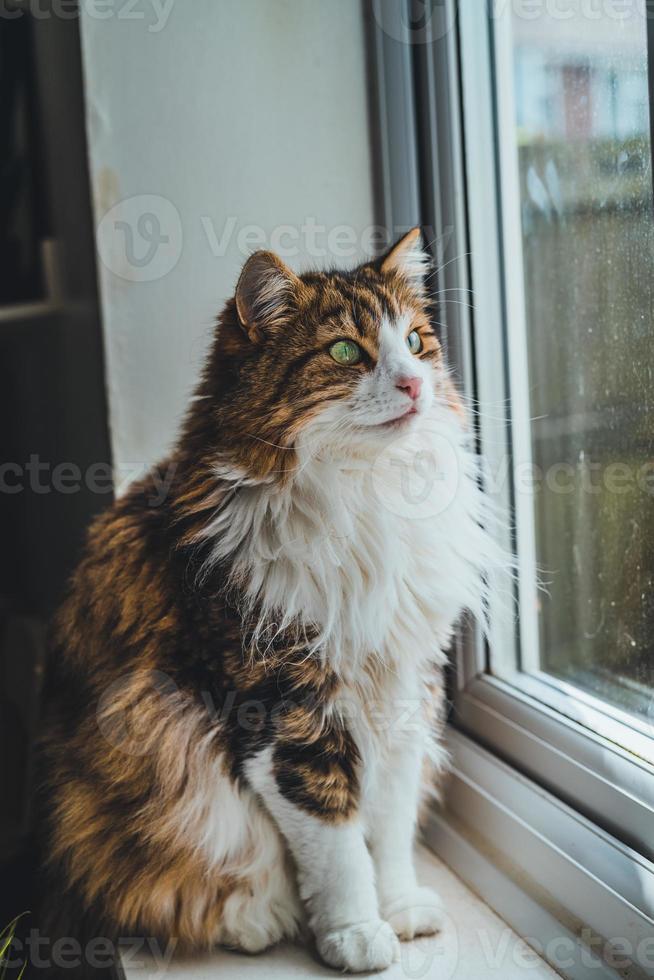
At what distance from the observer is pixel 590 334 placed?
122cm

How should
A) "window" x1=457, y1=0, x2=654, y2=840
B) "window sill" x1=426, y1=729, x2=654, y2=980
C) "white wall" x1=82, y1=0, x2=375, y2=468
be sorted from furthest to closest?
1. "white wall" x1=82, y1=0, x2=375, y2=468
2. "window" x1=457, y1=0, x2=654, y2=840
3. "window sill" x1=426, y1=729, x2=654, y2=980

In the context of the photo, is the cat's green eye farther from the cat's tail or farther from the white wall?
the cat's tail

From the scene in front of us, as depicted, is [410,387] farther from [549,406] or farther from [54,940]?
[54,940]

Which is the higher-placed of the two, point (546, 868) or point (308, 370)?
point (308, 370)

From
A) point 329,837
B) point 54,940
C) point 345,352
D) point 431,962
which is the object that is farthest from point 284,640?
point 54,940

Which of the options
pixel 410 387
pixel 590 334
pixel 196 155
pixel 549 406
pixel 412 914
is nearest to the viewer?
pixel 410 387

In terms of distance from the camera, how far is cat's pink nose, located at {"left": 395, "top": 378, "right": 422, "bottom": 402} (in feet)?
3.23

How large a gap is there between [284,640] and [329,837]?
0.78ft

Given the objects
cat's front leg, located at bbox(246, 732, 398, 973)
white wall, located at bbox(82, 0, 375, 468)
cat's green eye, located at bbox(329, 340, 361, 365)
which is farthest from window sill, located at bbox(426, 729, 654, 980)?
white wall, located at bbox(82, 0, 375, 468)

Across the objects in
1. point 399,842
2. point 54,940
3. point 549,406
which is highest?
point 549,406

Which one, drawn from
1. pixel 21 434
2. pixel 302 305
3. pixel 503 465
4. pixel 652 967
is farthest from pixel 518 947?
pixel 21 434

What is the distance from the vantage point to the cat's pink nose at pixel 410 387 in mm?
985

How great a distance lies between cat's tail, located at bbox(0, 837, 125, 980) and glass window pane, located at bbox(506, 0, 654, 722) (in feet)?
2.45

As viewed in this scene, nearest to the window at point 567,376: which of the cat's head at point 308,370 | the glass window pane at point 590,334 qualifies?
the glass window pane at point 590,334
